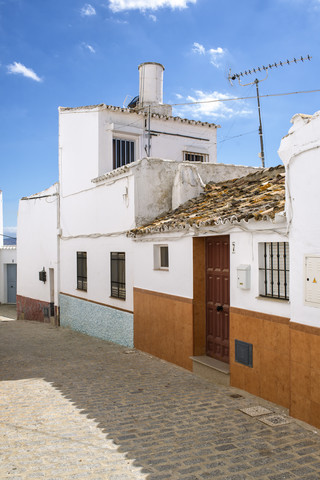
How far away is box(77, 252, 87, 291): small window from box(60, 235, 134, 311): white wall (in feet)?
0.50

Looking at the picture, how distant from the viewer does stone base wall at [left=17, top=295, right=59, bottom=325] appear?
18103 mm

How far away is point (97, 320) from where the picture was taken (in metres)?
13.7

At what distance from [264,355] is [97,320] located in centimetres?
801

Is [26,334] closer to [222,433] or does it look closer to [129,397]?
[129,397]

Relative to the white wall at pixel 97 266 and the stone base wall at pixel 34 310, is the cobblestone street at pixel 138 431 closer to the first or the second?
the white wall at pixel 97 266

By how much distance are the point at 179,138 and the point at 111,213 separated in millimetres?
5900

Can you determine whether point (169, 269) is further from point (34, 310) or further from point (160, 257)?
Answer: point (34, 310)

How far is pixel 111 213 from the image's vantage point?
41.6ft

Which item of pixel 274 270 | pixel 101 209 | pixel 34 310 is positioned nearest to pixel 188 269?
pixel 274 270

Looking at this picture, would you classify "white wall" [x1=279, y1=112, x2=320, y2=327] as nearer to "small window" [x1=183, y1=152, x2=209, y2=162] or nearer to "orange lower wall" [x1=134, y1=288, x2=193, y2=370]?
"orange lower wall" [x1=134, y1=288, x2=193, y2=370]

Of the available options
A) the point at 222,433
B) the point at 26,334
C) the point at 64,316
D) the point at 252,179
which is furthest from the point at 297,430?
the point at 64,316

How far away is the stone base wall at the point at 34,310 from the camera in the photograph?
59.4 ft

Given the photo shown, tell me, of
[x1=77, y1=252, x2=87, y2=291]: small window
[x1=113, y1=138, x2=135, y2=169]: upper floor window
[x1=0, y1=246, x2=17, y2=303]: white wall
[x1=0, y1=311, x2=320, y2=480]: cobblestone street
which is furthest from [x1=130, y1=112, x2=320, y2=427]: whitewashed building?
[x1=0, y1=246, x2=17, y2=303]: white wall

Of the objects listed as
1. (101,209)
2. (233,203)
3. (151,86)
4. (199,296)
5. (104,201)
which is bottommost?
(199,296)
